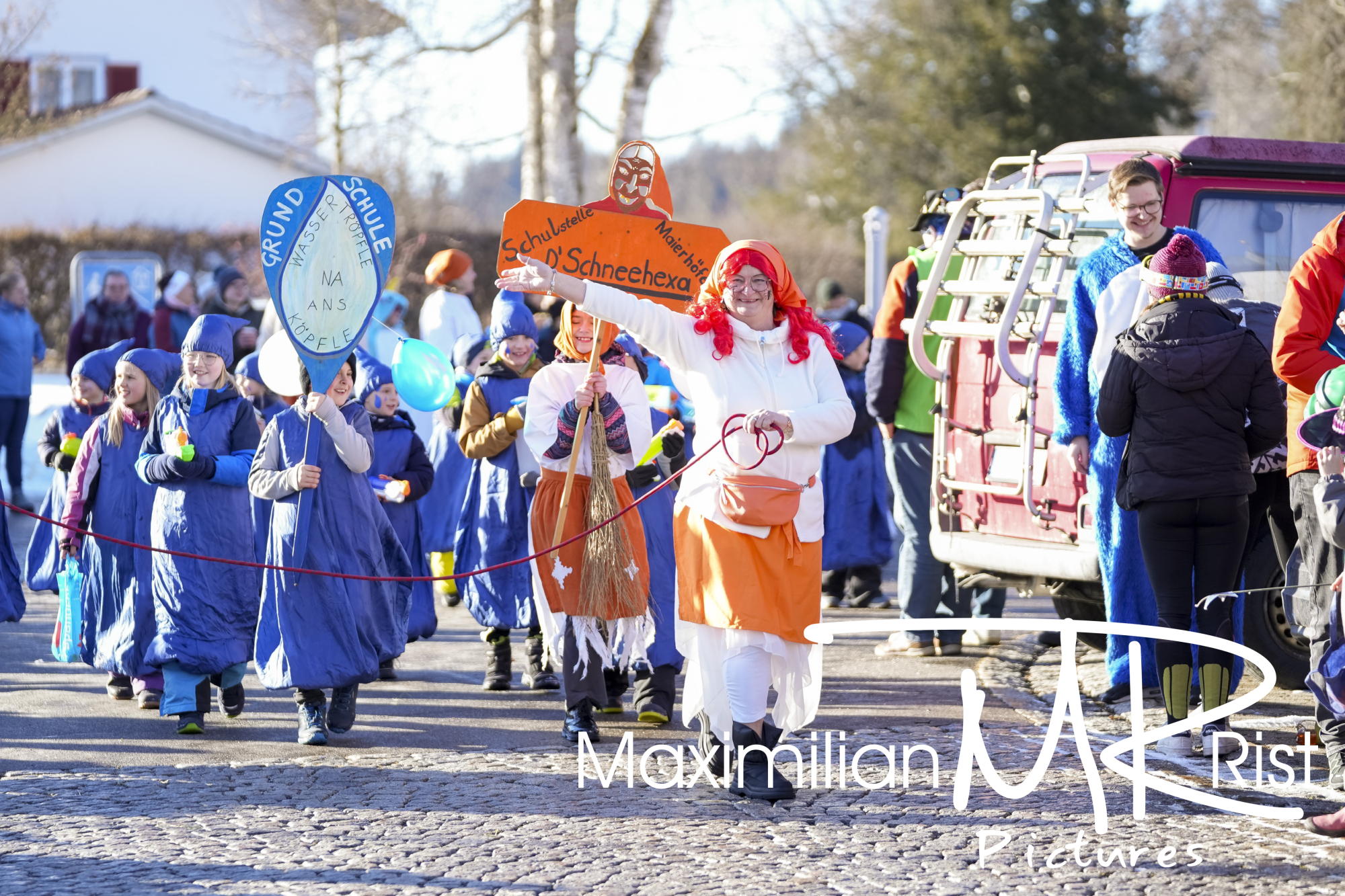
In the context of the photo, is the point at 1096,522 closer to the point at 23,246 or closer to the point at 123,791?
the point at 123,791

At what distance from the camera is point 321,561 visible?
20.4 ft

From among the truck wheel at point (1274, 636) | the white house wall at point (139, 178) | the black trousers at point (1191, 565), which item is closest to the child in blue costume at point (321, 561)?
the black trousers at point (1191, 565)

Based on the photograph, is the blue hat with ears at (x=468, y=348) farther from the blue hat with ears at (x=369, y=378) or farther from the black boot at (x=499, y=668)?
the black boot at (x=499, y=668)

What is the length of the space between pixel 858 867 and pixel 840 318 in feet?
A: 24.4

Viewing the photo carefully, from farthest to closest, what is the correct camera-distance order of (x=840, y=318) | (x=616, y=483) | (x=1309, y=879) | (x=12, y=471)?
(x=12, y=471)
(x=840, y=318)
(x=616, y=483)
(x=1309, y=879)

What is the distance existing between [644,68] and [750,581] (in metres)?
14.6

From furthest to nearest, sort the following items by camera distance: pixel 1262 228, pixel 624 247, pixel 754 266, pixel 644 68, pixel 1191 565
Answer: pixel 644 68 < pixel 1262 228 < pixel 624 247 < pixel 1191 565 < pixel 754 266

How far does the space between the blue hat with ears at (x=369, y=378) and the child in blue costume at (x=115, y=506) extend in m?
0.87

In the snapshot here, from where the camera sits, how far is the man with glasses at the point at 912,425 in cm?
790

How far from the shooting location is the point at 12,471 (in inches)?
524

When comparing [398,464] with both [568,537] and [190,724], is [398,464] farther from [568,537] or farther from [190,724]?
[190,724]

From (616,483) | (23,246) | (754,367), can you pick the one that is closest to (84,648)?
(616,483)

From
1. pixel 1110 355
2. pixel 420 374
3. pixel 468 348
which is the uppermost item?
pixel 468 348

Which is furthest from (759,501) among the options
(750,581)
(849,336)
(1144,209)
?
(849,336)
